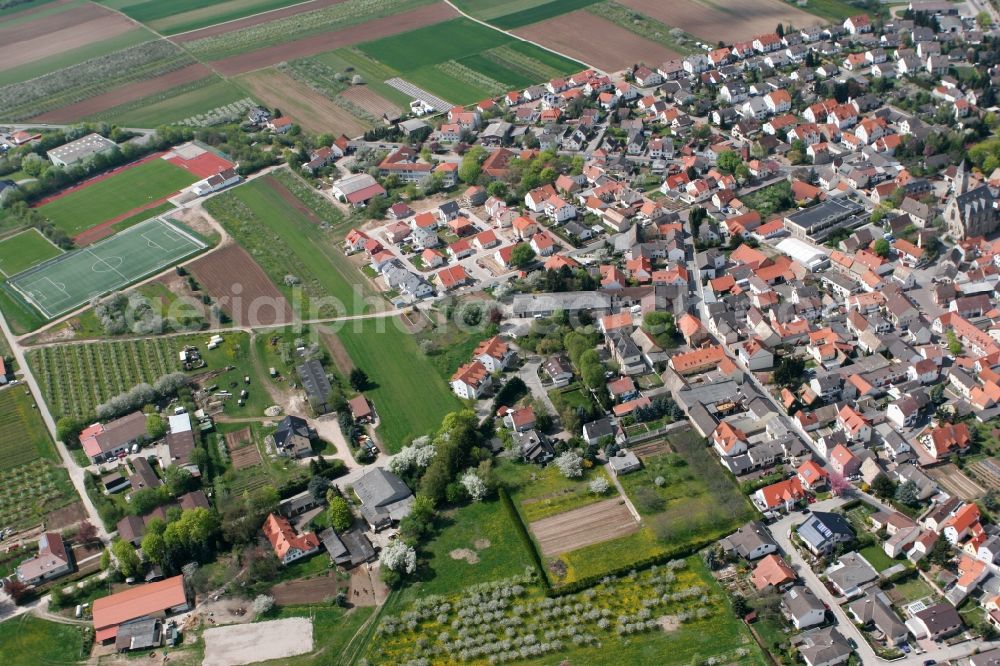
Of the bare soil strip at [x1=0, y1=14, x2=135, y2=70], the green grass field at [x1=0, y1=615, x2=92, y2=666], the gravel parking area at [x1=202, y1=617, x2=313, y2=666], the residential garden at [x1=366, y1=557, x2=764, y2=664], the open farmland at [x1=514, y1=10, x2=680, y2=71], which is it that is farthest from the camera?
the bare soil strip at [x1=0, y1=14, x2=135, y2=70]

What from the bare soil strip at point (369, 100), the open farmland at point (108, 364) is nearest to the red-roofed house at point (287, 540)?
the open farmland at point (108, 364)

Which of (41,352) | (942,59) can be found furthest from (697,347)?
(942,59)

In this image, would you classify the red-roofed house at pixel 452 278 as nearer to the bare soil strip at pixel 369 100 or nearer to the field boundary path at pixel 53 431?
the field boundary path at pixel 53 431

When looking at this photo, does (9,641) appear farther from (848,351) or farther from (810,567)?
(848,351)

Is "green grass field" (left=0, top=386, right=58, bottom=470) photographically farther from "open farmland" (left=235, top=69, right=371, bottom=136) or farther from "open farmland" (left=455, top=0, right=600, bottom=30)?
"open farmland" (left=455, top=0, right=600, bottom=30)

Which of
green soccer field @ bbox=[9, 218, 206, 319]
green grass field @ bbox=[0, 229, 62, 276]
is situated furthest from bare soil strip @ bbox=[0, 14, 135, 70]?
green soccer field @ bbox=[9, 218, 206, 319]

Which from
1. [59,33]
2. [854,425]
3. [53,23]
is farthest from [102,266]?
[53,23]
